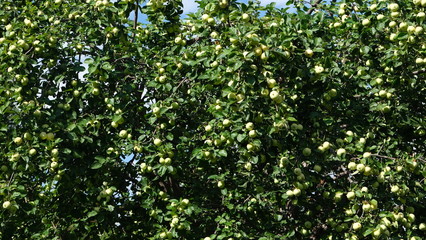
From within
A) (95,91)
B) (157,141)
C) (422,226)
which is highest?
(95,91)

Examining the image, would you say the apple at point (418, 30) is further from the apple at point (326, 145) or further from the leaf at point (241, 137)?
the leaf at point (241, 137)

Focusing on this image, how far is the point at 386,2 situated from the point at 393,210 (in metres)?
2.16

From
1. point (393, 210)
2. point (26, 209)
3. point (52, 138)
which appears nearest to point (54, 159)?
point (52, 138)

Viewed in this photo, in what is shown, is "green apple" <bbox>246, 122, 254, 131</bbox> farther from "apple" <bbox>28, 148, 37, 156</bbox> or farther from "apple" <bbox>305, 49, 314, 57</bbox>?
"apple" <bbox>28, 148, 37, 156</bbox>

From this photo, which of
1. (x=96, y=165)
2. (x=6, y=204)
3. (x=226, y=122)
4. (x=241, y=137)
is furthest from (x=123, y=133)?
(x=241, y=137)

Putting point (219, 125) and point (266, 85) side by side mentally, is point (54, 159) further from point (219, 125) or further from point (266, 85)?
point (266, 85)

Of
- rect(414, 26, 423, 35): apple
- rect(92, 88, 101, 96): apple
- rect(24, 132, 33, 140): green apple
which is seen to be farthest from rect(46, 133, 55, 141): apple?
rect(414, 26, 423, 35): apple

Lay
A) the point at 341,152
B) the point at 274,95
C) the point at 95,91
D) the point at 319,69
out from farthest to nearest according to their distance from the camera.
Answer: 1. the point at 95,91
2. the point at 341,152
3. the point at 319,69
4. the point at 274,95

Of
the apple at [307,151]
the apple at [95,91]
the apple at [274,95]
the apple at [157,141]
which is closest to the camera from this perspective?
the apple at [274,95]

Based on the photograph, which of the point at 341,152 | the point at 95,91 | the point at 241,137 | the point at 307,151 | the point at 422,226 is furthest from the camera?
the point at 422,226

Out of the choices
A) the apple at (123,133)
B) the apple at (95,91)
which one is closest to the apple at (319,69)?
the apple at (123,133)

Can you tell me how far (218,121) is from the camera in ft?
18.2

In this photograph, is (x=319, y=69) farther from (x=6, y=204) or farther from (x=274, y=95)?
(x=6, y=204)

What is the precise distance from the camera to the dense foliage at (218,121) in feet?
17.1
